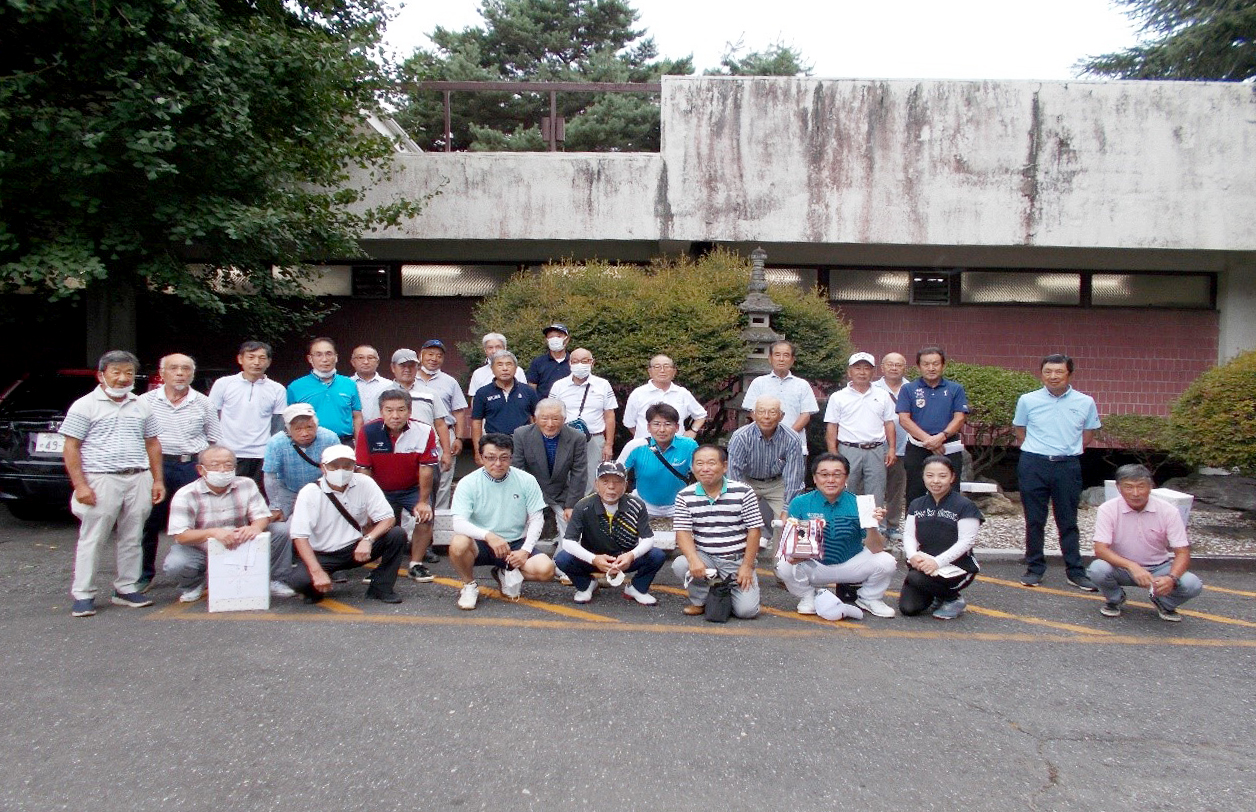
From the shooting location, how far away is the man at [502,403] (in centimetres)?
775

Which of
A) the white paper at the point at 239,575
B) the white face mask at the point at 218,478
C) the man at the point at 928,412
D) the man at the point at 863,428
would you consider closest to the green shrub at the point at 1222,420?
the man at the point at 928,412

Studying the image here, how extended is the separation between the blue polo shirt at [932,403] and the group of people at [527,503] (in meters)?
0.20

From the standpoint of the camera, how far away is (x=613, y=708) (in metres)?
4.36

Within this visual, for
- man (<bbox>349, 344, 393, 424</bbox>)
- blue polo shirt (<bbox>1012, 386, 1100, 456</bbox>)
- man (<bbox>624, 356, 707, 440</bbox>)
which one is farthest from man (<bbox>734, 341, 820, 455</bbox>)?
man (<bbox>349, 344, 393, 424</bbox>)

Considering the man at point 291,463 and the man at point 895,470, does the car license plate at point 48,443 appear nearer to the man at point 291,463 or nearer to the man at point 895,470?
the man at point 291,463

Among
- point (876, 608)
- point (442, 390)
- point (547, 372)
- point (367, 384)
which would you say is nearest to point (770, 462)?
point (876, 608)

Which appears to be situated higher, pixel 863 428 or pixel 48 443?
pixel 863 428

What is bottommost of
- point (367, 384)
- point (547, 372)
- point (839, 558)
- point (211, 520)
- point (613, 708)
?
point (613, 708)

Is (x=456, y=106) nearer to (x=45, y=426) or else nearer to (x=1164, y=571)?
(x=45, y=426)

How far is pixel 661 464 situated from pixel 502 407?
1.58 meters

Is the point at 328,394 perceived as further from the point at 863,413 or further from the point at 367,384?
the point at 863,413

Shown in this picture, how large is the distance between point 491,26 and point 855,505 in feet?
86.2

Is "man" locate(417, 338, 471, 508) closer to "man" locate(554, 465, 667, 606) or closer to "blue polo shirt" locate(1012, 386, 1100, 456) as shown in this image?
"man" locate(554, 465, 667, 606)

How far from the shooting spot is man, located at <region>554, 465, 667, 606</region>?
613cm
